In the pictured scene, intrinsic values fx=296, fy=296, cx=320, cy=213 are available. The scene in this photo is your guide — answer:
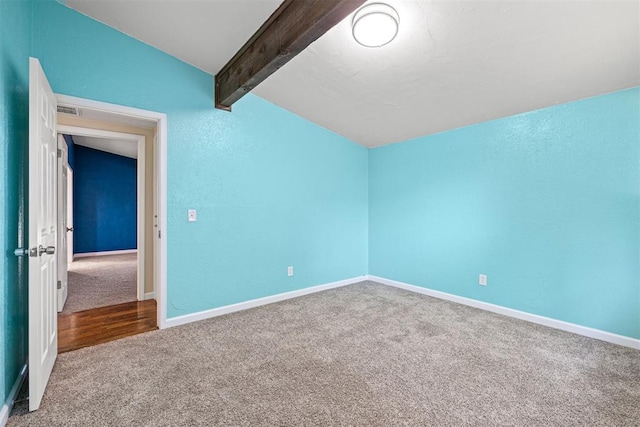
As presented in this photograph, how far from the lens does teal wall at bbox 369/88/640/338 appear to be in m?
2.48

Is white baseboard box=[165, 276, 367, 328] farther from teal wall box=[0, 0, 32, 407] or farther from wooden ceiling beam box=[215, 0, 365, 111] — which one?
wooden ceiling beam box=[215, 0, 365, 111]

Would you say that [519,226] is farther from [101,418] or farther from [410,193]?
[101,418]

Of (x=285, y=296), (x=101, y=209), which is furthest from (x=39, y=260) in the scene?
(x=101, y=209)

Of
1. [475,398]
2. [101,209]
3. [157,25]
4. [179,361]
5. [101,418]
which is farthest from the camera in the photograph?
[101,209]

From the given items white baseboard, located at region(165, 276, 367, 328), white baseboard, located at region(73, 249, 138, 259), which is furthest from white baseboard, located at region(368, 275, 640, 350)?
white baseboard, located at region(73, 249, 138, 259)

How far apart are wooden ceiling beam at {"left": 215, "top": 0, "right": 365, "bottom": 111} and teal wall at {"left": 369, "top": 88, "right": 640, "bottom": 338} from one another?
2.40 meters

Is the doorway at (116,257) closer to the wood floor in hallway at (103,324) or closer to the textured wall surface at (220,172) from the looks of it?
the wood floor in hallway at (103,324)

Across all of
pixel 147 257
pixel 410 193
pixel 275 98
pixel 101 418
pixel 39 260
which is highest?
pixel 275 98

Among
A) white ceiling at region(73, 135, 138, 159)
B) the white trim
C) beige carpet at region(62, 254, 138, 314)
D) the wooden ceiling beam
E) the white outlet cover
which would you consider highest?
white ceiling at region(73, 135, 138, 159)

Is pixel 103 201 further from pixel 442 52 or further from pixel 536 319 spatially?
pixel 536 319

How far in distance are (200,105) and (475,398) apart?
10.8 feet

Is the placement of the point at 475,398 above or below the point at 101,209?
below

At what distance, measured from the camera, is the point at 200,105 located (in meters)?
2.99

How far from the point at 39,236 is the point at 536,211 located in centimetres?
393
